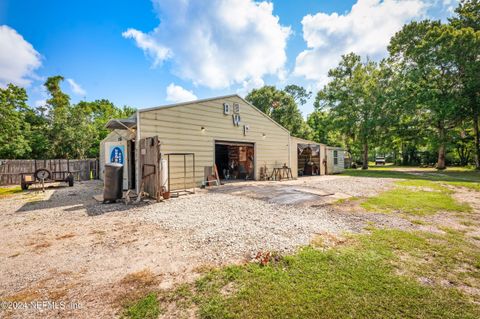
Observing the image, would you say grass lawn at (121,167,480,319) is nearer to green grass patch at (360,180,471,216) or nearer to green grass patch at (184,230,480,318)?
green grass patch at (184,230,480,318)

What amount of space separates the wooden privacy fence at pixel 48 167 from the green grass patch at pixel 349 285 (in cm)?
1623

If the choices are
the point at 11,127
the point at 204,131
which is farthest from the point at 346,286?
the point at 11,127

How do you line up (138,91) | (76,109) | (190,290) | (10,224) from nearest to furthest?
(190,290)
(10,224)
(138,91)
(76,109)

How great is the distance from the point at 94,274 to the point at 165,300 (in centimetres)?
118

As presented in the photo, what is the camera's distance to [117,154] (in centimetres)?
881

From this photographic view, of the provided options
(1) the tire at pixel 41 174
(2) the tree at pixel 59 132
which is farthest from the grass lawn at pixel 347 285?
(2) the tree at pixel 59 132

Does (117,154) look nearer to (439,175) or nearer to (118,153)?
(118,153)

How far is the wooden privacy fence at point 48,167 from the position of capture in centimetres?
1197

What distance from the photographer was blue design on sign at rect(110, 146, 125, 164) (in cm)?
877

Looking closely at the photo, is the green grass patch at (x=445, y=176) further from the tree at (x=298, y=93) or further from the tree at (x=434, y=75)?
the tree at (x=298, y=93)

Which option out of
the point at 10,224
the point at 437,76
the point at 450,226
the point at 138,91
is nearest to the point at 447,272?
the point at 450,226

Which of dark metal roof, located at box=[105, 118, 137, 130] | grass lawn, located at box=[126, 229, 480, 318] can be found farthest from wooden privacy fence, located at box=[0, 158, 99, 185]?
grass lawn, located at box=[126, 229, 480, 318]

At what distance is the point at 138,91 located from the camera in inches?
550

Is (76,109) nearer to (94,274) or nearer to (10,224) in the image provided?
(10,224)
